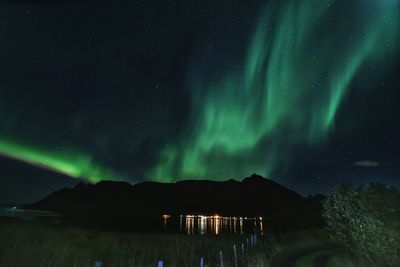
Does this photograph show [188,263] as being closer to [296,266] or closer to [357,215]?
[296,266]

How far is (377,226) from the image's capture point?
52.6 feet

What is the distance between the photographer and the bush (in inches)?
622

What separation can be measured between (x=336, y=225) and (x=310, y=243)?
1667cm

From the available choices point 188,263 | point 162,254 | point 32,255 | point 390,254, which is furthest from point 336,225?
point 32,255

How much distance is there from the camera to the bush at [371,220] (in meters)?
15.8

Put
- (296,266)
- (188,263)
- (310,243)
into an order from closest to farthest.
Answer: (296,266) < (188,263) < (310,243)

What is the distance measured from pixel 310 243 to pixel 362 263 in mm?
16494

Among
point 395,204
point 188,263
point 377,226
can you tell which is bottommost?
point 188,263

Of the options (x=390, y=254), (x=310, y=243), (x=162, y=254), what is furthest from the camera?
(x=310, y=243)

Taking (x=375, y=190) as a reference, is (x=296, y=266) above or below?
below

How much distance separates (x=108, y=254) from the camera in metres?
26.1

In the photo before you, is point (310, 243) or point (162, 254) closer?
point (162, 254)

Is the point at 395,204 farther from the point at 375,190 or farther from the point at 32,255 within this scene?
the point at 32,255

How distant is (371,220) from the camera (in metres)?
16.1
